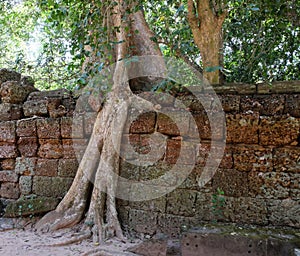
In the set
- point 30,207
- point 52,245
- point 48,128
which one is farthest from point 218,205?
point 48,128

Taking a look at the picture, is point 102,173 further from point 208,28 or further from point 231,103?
point 208,28

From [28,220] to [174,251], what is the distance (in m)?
2.29

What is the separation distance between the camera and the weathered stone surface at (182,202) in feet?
12.6

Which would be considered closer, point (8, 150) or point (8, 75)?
point (8, 150)

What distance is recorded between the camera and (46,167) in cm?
483

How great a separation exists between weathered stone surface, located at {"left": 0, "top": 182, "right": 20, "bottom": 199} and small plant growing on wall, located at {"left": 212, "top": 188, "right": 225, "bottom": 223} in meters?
3.21

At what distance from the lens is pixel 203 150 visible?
3.85 m

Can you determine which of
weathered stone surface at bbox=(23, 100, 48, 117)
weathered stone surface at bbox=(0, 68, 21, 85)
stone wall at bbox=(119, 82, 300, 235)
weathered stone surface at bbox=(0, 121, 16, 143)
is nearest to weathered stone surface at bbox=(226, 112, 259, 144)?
stone wall at bbox=(119, 82, 300, 235)

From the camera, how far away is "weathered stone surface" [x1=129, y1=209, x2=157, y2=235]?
392 cm

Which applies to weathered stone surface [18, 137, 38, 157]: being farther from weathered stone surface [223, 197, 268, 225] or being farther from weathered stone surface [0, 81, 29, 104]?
weathered stone surface [223, 197, 268, 225]

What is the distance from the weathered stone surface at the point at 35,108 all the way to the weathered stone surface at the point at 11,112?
0.40 feet

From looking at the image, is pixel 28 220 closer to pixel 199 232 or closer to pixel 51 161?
pixel 51 161

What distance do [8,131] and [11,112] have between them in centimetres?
33

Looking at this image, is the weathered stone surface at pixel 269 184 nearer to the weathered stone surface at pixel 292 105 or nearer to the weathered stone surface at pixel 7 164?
the weathered stone surface at pixel 292 105
